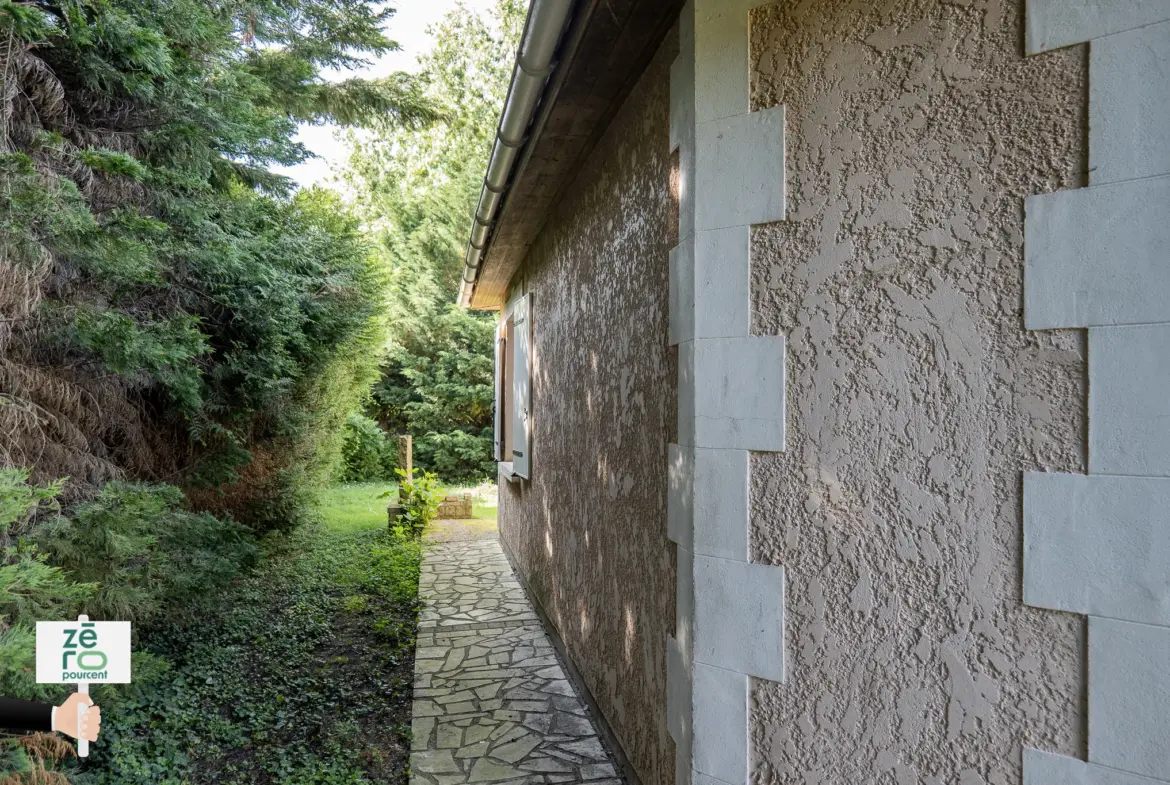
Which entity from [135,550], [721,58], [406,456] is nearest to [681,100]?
[721,58]

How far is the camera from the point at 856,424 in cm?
179

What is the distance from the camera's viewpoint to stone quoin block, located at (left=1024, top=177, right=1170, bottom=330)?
56.5 inches

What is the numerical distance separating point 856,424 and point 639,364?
1.26 meters

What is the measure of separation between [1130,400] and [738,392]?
2.99ft

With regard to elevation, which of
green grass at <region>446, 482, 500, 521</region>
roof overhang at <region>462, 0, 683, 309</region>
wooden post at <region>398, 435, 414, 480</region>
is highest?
roof overhang at <region>462, 0, 683, 309</region>

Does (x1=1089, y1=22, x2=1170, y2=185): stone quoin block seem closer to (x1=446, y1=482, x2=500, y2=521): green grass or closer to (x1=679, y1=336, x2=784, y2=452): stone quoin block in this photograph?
(x1=679, y1=336, x2=784, y2=452): stone quoin block

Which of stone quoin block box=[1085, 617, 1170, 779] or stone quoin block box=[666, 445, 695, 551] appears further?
stone quoin block box=[666, 445, 695, 551]

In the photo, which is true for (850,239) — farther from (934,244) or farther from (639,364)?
(639,364)

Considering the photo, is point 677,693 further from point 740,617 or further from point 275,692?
point 275,692

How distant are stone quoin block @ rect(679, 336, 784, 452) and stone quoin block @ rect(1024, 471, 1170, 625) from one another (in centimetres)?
64

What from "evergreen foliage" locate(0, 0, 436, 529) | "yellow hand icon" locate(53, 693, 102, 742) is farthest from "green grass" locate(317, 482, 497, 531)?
"yellow hand icon" locate(53, 693, 102, 742)

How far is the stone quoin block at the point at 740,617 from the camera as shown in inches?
74.1

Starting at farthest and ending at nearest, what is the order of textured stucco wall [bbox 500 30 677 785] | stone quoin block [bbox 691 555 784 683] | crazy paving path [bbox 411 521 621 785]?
crazy paving path [bbox 411 521 621 785] → textured stucco wall [bbox 500 30 677 785] → stone quoin block [bbox 691 555 784 683]

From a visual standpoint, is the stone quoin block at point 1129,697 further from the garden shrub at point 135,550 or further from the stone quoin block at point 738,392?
the garden shrub at point 135,550
